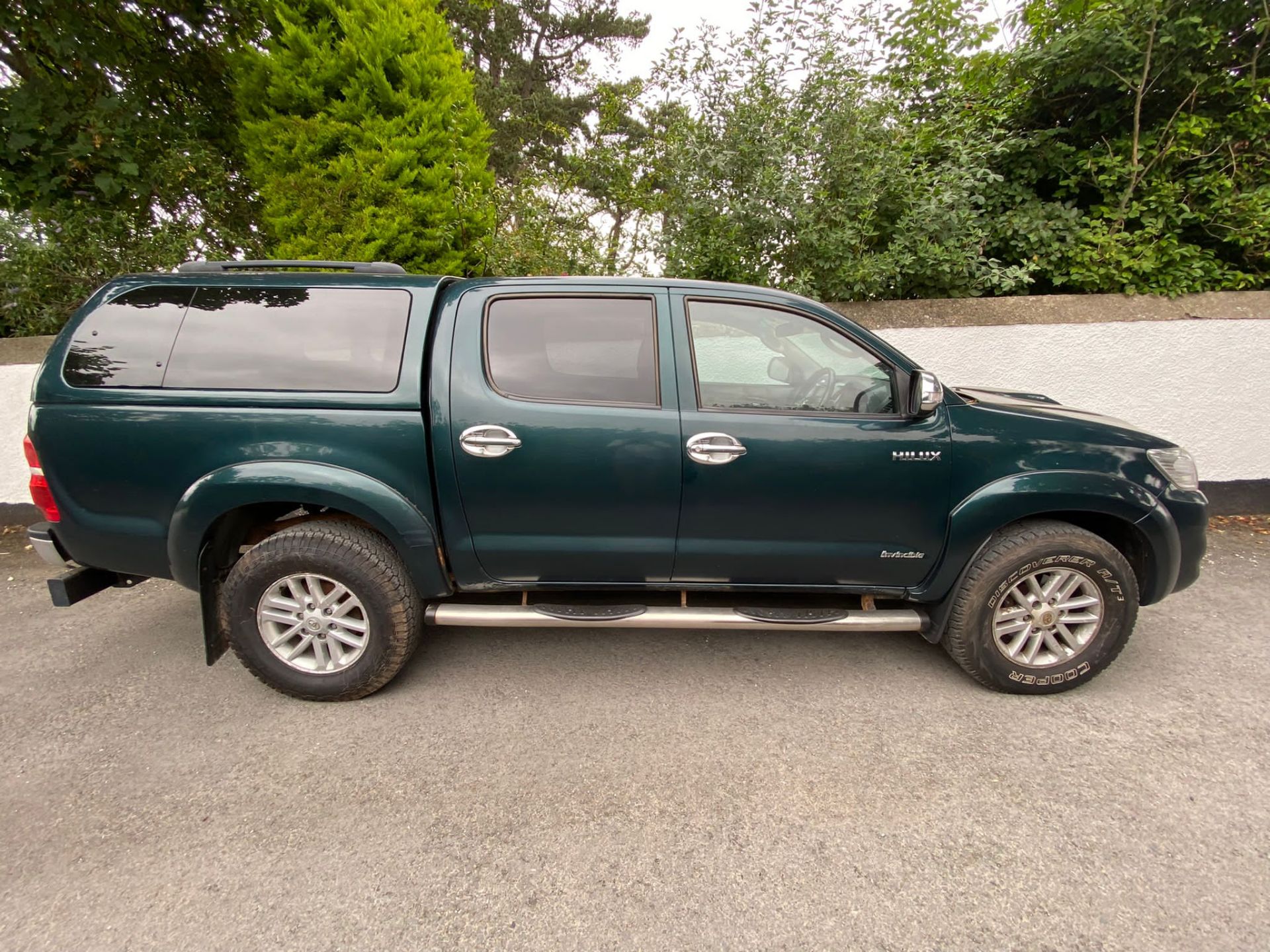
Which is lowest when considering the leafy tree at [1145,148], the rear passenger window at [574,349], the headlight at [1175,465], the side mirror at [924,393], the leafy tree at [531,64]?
the headlight at [1175,465]

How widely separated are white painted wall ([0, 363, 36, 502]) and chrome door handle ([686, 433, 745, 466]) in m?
5.37

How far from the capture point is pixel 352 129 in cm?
498

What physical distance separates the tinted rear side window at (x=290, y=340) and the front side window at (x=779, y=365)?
134 cm

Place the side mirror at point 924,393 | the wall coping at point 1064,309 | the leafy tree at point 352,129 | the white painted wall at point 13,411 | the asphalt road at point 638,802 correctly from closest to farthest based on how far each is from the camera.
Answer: the asphalt road at point 638,802
the side mirror at point 924,393
the white painted wall at point 13,411
the wall coping at point 1064,309
the leafy tree at point 352,129

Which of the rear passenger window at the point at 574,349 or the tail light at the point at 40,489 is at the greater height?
the rear passenger window at the point at 574,349

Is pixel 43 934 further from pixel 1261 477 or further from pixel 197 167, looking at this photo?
pixel 1261 477

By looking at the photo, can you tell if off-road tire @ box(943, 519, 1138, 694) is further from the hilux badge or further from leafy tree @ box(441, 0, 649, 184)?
leafy tree @ box(441, 0, 649, 184)

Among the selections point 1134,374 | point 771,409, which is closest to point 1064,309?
point 1134,374

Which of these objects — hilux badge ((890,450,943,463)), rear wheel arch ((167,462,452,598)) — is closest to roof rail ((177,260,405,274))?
rear wheel arch ((167,462,452,598))

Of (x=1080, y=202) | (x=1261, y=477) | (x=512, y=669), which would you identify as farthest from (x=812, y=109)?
(x=512, y=669)

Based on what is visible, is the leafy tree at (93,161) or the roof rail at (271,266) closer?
the roof rail at (271,266)

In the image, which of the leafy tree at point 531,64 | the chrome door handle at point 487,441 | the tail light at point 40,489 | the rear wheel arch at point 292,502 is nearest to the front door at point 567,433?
the chrome door handle at point 487,441

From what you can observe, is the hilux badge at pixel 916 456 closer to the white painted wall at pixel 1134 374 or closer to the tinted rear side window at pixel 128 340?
the white painted wall at pixel 1134 374

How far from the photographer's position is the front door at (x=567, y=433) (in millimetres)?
2572
